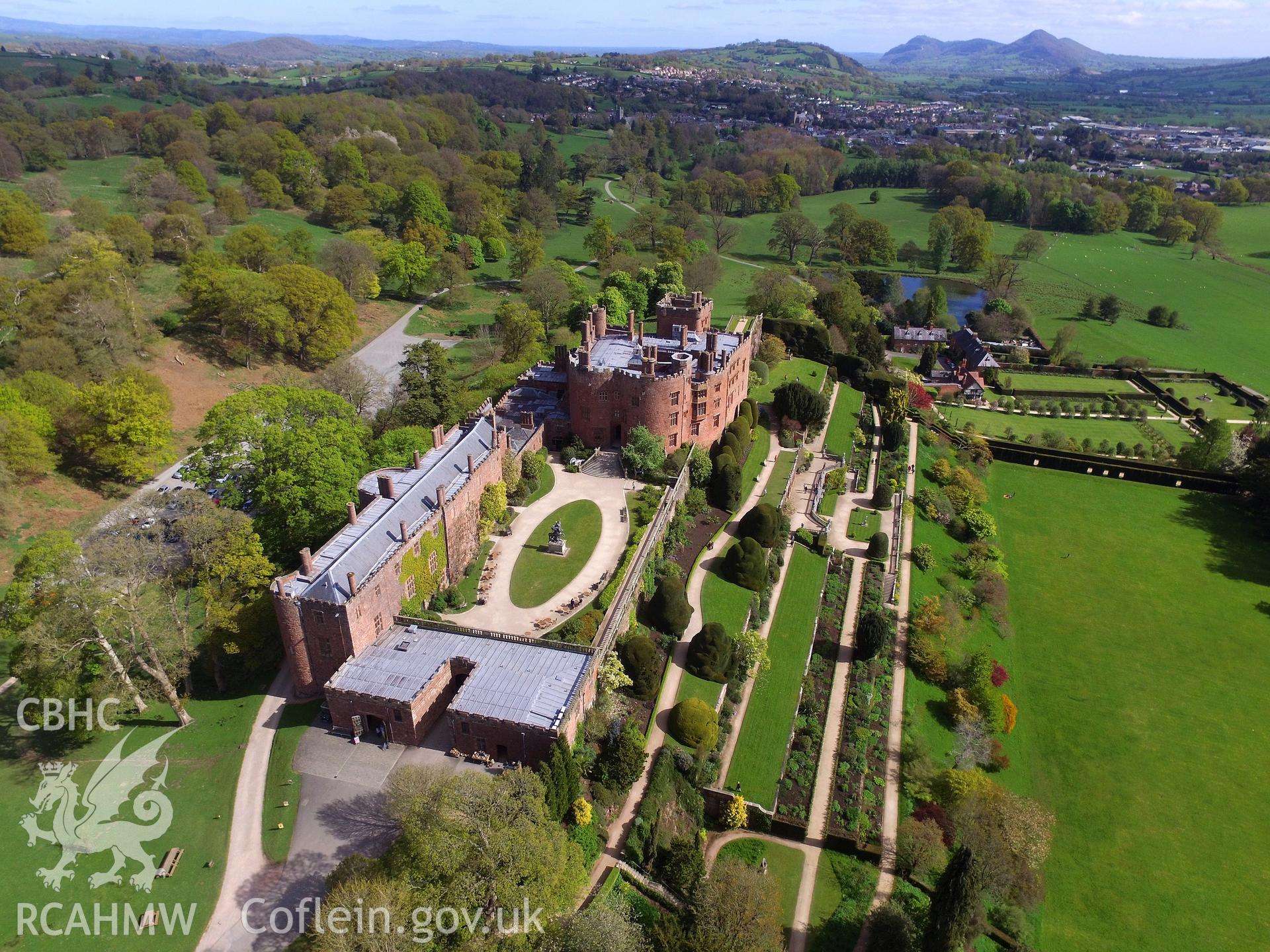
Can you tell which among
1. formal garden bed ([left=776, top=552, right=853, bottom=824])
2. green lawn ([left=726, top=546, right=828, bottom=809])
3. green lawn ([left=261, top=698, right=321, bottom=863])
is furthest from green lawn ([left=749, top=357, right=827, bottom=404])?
green lawn ([left=261, top=698, right=321, bottom=863])

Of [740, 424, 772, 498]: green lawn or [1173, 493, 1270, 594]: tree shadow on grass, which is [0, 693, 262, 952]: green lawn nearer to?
[740, 424, 772, 498]: green lawn

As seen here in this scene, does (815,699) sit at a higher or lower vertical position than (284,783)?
lower

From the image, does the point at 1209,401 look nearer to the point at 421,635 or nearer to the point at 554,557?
the point at 554,557

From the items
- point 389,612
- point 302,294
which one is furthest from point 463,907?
point 302,294

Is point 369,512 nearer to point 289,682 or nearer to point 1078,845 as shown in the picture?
point 289,682

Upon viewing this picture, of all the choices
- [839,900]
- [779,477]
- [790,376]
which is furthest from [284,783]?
[790,376]

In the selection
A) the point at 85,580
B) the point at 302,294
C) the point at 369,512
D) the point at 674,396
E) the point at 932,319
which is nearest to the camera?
the point at 85,580
